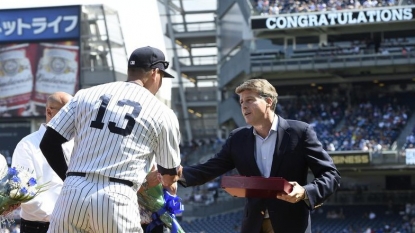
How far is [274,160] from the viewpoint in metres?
7.09

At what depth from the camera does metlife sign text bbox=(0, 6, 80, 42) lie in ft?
148

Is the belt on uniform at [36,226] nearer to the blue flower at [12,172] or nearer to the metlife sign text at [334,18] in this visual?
the blue flower at [12,172]

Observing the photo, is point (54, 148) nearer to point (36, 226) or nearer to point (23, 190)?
point (23, 190)

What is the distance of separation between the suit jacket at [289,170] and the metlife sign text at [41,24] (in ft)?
126

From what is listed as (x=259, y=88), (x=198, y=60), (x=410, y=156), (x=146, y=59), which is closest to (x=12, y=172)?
(x=146, y=59)

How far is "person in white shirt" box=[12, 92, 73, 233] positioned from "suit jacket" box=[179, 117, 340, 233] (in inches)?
58.9

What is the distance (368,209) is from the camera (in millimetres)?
41812

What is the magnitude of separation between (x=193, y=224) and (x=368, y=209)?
26.2 feet

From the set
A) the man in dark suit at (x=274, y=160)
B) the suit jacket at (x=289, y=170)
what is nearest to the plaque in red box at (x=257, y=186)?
the man in dark suit at (x=274, y=160)

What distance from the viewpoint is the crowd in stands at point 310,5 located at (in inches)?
1742

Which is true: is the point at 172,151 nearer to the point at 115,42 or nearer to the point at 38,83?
the point at 38,83

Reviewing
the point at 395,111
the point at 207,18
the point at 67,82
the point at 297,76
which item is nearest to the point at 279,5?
the point at 297,76

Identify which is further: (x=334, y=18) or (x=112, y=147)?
(x=334, y=18)

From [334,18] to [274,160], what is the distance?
37569 mm
